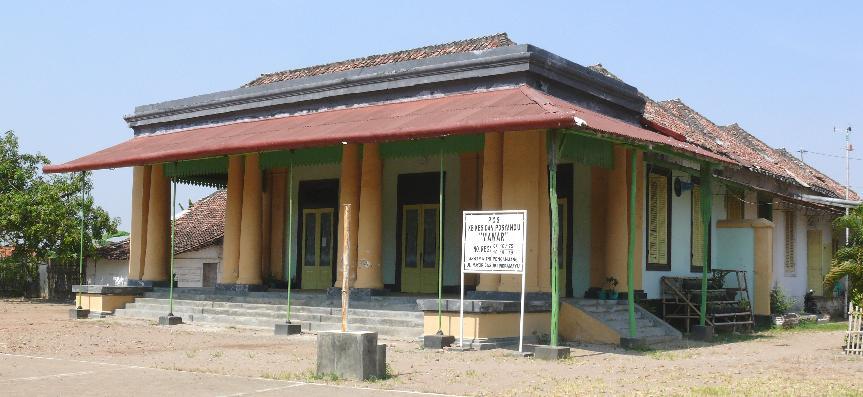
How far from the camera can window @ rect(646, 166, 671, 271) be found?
59.4 ft

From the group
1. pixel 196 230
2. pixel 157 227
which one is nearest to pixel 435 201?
pixel 157 227

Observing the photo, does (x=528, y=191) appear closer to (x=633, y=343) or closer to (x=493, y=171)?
(x=493, y=171)

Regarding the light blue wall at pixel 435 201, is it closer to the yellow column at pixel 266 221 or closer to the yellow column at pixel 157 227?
the yellow column at pixel 266 221

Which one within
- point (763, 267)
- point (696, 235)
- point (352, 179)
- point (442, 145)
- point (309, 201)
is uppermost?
point (442, 145)

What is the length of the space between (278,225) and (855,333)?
12.4 meters

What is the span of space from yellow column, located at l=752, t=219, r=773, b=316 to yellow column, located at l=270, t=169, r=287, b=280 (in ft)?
33.4

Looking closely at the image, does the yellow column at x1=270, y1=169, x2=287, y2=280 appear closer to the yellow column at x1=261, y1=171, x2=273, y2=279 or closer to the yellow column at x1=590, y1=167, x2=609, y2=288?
the yellow column at x1=261, y1=171, x2=273, y2=279

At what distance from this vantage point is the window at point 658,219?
18109 millimetres

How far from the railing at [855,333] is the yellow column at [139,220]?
14.3 metres

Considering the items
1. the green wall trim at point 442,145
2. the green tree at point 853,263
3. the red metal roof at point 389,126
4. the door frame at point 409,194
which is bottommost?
the green tree at point 853,263

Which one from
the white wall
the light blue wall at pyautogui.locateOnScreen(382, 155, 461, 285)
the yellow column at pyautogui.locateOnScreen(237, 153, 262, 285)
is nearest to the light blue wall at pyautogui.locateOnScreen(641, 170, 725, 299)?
the light blue wall at pyautogui.locateOnScreen(382, 155, 461, 285)

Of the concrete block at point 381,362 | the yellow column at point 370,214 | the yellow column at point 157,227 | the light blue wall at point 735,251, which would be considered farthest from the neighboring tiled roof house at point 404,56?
the concrete block at point 381,362

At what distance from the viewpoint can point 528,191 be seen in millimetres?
14344

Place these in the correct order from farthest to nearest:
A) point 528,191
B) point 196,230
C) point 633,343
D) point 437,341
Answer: point 196,230, point 528,191, point 633,343, point 437,341
